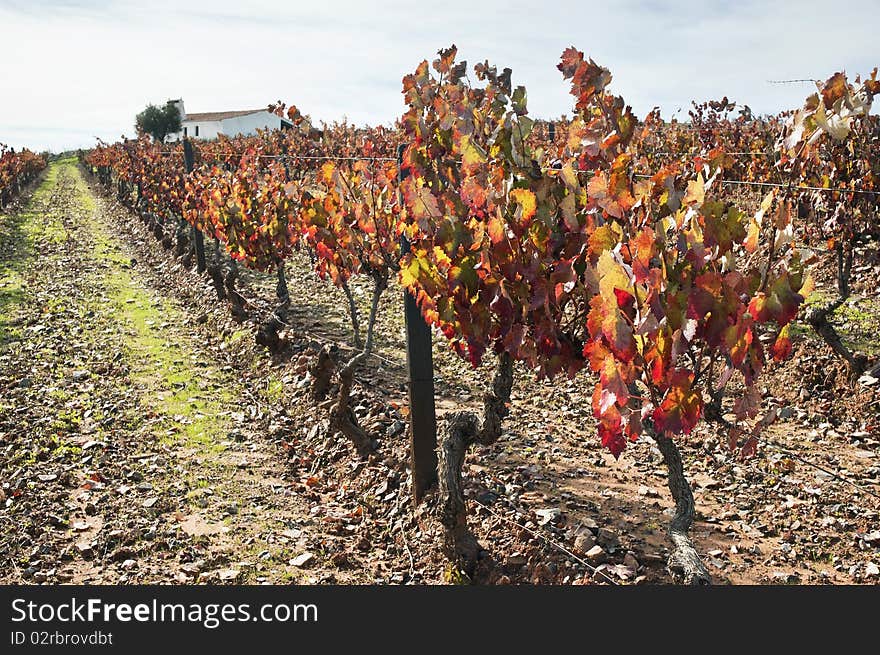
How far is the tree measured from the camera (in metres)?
75.8

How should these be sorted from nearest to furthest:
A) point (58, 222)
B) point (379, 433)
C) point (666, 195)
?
point (666, 195), point (379, 433), point (58, 222)

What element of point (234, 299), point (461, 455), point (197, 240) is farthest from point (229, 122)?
point (461, 455)

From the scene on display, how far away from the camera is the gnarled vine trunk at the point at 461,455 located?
179 inches

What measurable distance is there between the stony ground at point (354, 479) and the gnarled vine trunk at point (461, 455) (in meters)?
0.17

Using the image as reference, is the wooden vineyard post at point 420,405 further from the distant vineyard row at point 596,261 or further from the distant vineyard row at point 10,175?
the distant vineyard row at point 10,175

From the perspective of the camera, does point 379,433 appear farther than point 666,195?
Yes

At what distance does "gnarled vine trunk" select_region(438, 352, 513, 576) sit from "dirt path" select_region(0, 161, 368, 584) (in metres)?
0.81

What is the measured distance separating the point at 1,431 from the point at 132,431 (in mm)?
1215

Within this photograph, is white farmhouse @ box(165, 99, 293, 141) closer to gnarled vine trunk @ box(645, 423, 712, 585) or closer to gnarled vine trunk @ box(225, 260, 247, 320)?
gnarled vine trunk @ box(225, 260, 247, 320)

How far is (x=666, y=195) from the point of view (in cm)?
360

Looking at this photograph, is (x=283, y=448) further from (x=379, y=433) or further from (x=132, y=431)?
(x=132, y=431)

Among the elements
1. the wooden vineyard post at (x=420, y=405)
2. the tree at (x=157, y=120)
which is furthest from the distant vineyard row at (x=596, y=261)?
the tree at (x=157, y=120)

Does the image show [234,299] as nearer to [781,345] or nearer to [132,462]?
[132,462]

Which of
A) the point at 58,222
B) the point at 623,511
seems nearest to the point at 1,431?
the point at 623,511
